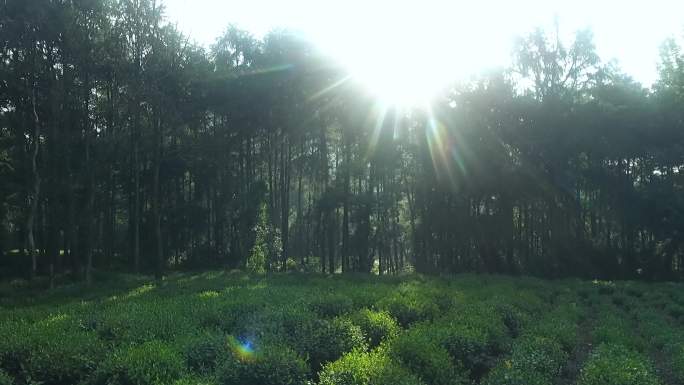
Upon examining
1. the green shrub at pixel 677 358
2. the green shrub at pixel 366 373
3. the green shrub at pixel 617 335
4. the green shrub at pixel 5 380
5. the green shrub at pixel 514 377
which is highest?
the green shrub at pixel 5 380

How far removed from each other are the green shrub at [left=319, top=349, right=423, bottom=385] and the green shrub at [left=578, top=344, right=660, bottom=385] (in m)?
2.36

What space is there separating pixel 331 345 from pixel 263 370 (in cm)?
172

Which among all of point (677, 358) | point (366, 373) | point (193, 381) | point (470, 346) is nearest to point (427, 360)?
point (366, 373)

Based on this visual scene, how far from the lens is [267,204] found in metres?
33.1

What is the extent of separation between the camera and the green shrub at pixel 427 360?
658cm

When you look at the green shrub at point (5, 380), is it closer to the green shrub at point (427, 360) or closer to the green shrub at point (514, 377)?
the green shrub at point (427, 360)

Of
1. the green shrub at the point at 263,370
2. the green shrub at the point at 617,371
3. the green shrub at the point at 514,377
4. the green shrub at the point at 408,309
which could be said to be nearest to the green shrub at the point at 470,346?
the green shrub at the point at 514,377

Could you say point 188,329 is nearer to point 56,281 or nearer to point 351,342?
point 351,342

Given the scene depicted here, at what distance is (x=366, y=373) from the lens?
19.4ft

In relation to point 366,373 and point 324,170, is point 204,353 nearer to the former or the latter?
point 366,373

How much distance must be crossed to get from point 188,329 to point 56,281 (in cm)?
1751

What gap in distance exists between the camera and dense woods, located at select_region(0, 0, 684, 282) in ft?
76.8

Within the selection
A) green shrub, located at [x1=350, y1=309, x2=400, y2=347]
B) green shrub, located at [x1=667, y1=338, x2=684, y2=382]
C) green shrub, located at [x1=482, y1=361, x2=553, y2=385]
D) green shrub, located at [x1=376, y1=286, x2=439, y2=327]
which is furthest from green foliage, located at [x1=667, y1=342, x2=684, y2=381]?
green shrub, located at [x1=350, y1=309, x2=400, y2=347]

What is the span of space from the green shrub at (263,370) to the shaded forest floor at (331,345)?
1 cm
